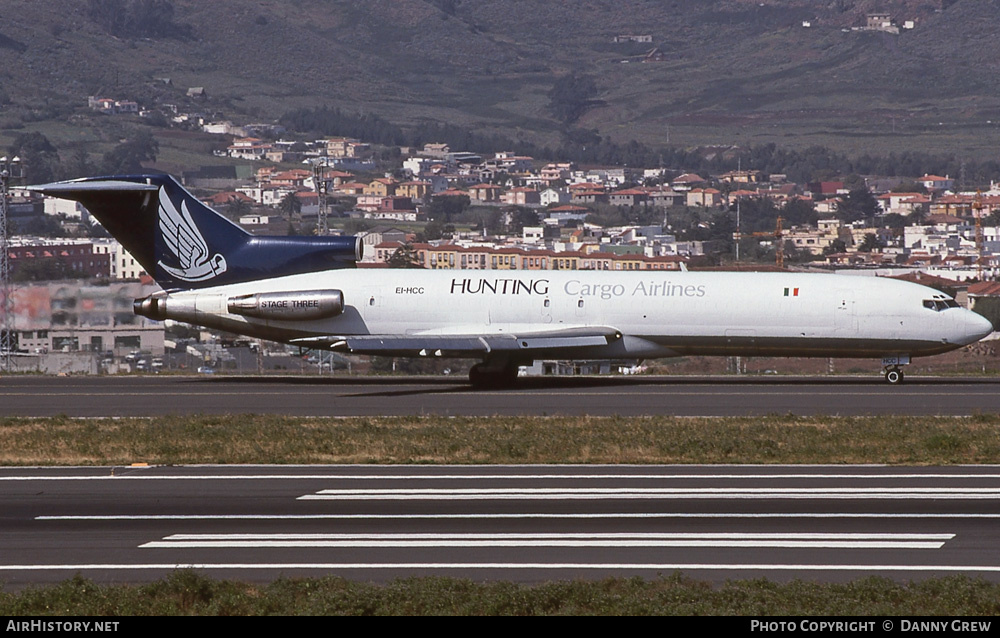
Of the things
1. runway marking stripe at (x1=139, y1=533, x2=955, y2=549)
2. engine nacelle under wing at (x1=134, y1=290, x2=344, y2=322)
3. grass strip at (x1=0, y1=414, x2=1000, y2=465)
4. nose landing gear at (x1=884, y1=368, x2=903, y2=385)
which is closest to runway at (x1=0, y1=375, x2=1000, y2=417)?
nose landing gear at (x1=884, y1=368, x2=903, y2=385)

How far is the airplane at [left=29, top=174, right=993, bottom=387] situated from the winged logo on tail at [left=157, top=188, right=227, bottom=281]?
1.2 inches

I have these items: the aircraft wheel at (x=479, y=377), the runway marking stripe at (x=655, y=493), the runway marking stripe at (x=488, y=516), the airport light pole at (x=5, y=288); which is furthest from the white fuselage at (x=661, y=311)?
the runway marking stripe at (x=488, y=516)

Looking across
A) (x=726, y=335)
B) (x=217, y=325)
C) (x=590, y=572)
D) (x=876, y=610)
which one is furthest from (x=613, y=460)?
(x=217, y=325)

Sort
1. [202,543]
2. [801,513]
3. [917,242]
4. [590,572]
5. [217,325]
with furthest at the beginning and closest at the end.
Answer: [917,242] < [217,325] < [801,513] < [202,543] < [590,572]

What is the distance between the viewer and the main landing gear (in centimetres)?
4006

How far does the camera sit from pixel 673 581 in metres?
15.1

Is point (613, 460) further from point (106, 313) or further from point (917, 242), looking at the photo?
point (917, 242)

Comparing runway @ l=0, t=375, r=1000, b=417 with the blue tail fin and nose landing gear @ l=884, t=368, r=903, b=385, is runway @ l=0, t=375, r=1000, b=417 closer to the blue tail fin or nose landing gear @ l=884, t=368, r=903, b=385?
nose landing gear @ l=884, t=368, r=903, b=385

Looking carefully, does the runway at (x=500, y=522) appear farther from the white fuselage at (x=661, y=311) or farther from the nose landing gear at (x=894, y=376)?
the nose landing gear at (x=894, y=376)

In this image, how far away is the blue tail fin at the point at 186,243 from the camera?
136 ft

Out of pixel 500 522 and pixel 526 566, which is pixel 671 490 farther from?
pixel 526 566

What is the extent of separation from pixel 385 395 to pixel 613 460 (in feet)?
44.7

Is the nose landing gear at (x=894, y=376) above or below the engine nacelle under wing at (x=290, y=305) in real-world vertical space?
below

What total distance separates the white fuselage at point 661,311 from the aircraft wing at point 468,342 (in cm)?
32
